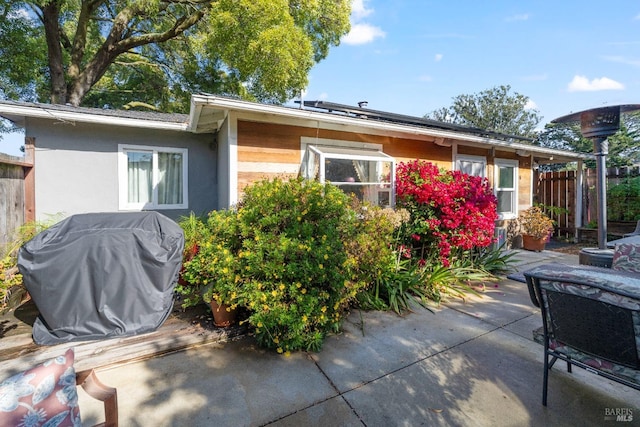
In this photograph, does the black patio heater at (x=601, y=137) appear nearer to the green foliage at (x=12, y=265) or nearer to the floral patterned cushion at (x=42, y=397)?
the floral patterned cushion at (x=42, y=397)

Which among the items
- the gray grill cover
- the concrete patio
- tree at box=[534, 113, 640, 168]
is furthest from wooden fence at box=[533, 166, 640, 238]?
the gray grill cover

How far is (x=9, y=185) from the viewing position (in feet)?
14.0

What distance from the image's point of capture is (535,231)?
24.5 feet

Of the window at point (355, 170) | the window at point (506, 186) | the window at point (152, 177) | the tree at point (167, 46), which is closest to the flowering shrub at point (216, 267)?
the window at point (355, 170)

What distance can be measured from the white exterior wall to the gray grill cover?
265 centimetres

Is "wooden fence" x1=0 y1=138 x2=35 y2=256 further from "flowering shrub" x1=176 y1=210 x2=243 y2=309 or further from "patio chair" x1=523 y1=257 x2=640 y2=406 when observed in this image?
"patio chair" x1=523 y1=257 x2=640 y2=406

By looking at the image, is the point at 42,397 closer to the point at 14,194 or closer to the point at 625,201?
the point at 14,194

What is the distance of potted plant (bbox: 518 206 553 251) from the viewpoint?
7434mm

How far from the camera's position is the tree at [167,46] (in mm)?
8172

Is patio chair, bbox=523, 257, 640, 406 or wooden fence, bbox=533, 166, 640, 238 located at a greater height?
wooden fence, bbox=533, 166, 640, 238

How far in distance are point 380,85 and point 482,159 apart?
519 centimetres

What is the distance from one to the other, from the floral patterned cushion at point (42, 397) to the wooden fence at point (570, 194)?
11.0m

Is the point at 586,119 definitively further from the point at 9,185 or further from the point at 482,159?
the point at 9,185

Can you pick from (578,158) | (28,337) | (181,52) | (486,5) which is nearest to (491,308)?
(28,337)
